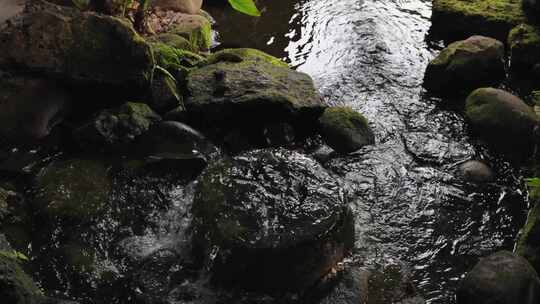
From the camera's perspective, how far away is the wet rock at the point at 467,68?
24.1ft

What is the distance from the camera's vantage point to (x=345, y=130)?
6.41 metres

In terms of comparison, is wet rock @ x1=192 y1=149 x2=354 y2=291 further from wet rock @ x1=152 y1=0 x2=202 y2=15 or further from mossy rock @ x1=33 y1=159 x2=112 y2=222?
wet rock @ x1=152 y1=0 x2=202 y2=15

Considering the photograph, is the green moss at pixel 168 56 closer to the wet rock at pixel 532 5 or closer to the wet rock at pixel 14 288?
the wet rock at pixel 14 288

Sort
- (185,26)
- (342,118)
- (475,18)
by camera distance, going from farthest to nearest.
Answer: (475,18)
(185,26)
(342,118)

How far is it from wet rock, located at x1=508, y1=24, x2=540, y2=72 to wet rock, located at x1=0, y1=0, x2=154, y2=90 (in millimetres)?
5510

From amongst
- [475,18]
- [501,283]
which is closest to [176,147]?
[501,283]

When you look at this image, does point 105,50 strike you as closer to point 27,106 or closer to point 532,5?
point 27,106

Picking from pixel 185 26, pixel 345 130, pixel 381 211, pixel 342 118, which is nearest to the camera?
pixel 381 211

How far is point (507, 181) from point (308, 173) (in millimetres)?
2479

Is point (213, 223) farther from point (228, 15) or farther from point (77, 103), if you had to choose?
point (228, 15)

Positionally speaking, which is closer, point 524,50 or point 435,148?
point 435,148

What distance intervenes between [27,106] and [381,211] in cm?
426

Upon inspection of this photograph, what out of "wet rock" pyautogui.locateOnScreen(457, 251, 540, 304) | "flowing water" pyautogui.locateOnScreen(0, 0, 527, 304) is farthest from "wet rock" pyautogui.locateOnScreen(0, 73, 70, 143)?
"wet rock" pyautogui.locateOnScreen(457, 251, 540, 304)

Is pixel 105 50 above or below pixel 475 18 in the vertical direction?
above
